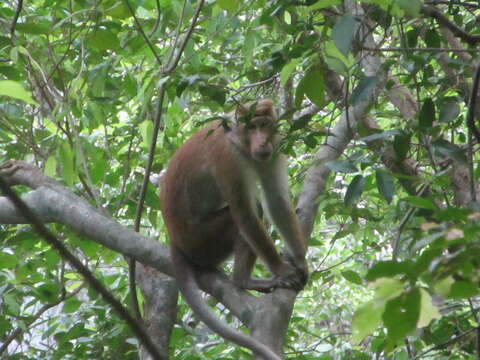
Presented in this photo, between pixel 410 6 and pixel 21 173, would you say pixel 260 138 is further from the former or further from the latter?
pixel 410 6

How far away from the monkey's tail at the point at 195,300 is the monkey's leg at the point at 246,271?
0.98 ft

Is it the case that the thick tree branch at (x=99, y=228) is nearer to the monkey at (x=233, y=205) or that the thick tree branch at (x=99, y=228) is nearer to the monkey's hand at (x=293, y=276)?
the monkey at (x=233, y=205)

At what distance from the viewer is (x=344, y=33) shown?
2.08 meters

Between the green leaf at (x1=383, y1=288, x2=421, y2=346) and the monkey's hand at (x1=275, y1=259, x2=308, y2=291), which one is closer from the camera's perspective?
the green leaf at (x1=383, y1=288, x2=421, y2=346)

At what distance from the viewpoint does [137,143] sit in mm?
5336

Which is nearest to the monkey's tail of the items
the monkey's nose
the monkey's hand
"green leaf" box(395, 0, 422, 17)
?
the monkey's hand

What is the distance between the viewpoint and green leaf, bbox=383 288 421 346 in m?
1.15

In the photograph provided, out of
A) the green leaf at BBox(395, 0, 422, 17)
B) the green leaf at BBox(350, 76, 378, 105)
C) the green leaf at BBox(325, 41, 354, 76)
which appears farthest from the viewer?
the green leaf at BBox(350, 76, 378, 105)

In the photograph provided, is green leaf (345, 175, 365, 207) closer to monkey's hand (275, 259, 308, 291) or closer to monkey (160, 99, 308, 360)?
monkey's hand (275, 259, 308, 291)

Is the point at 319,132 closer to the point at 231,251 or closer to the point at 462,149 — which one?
the point at 462,149

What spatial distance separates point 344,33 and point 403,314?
116cm

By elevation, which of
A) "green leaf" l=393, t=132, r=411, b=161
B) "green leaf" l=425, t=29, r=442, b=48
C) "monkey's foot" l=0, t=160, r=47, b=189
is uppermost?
"monkey's foot" l=0, t=160, r=47, b=189

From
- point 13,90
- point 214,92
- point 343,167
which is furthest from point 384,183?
point 13,90

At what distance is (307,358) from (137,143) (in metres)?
2.38
